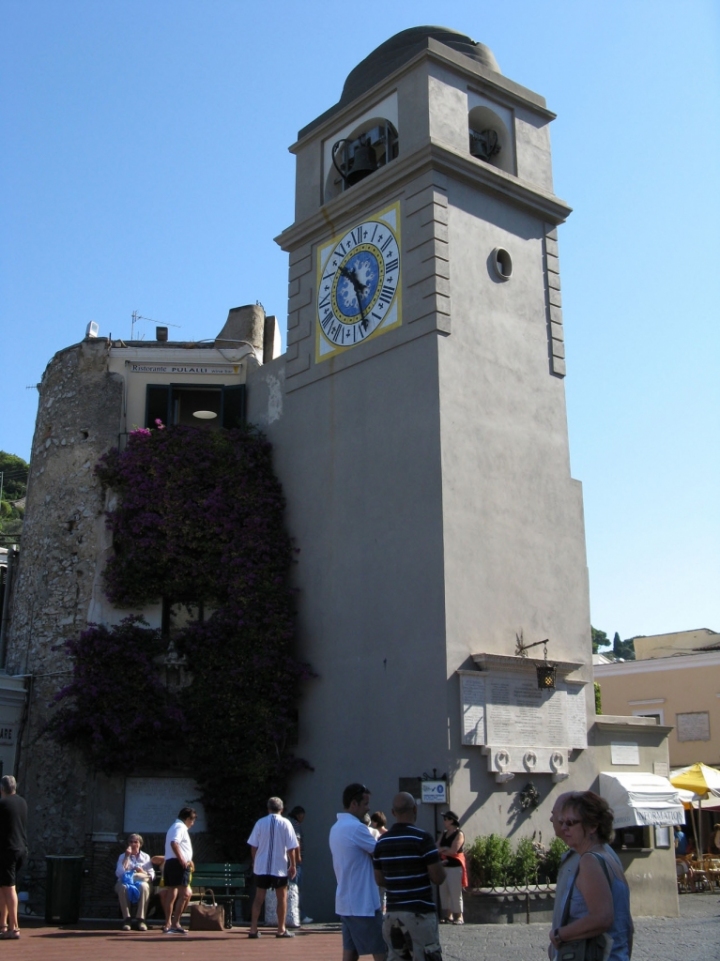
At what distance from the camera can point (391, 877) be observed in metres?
7.62

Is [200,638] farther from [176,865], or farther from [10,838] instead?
[10,838]

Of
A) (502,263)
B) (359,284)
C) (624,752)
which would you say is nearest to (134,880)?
(624,752)

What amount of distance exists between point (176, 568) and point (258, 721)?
9.70 feet

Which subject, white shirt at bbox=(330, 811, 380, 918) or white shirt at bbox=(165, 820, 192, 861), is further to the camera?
white shirt at bbox=(165, 820, 192, 861)

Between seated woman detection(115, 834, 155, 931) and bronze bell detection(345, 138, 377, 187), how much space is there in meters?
11.9

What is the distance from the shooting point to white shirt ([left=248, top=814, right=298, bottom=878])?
12523 millimetres

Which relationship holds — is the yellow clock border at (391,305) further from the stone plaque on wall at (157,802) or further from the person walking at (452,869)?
the person walking at (452,869)

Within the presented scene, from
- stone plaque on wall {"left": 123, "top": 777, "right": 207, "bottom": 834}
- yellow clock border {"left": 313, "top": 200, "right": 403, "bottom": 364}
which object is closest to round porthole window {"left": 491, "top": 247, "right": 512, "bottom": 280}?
yellow clock border {"left": 313, "top": 200, "right": 403, "bottom": 364}

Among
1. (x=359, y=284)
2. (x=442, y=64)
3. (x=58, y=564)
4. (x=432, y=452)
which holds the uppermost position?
(x=442, y=64)

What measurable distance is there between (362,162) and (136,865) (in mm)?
12325

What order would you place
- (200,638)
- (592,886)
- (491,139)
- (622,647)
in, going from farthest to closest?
(622,647) < (491,139) < (200,638) < (592,886)

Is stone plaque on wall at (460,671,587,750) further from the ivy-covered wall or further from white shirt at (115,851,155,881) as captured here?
white shirt at (115,851,155,881)

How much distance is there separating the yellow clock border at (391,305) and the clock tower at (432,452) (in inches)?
1.8

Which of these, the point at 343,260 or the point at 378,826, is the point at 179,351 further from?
the point at 378,826
